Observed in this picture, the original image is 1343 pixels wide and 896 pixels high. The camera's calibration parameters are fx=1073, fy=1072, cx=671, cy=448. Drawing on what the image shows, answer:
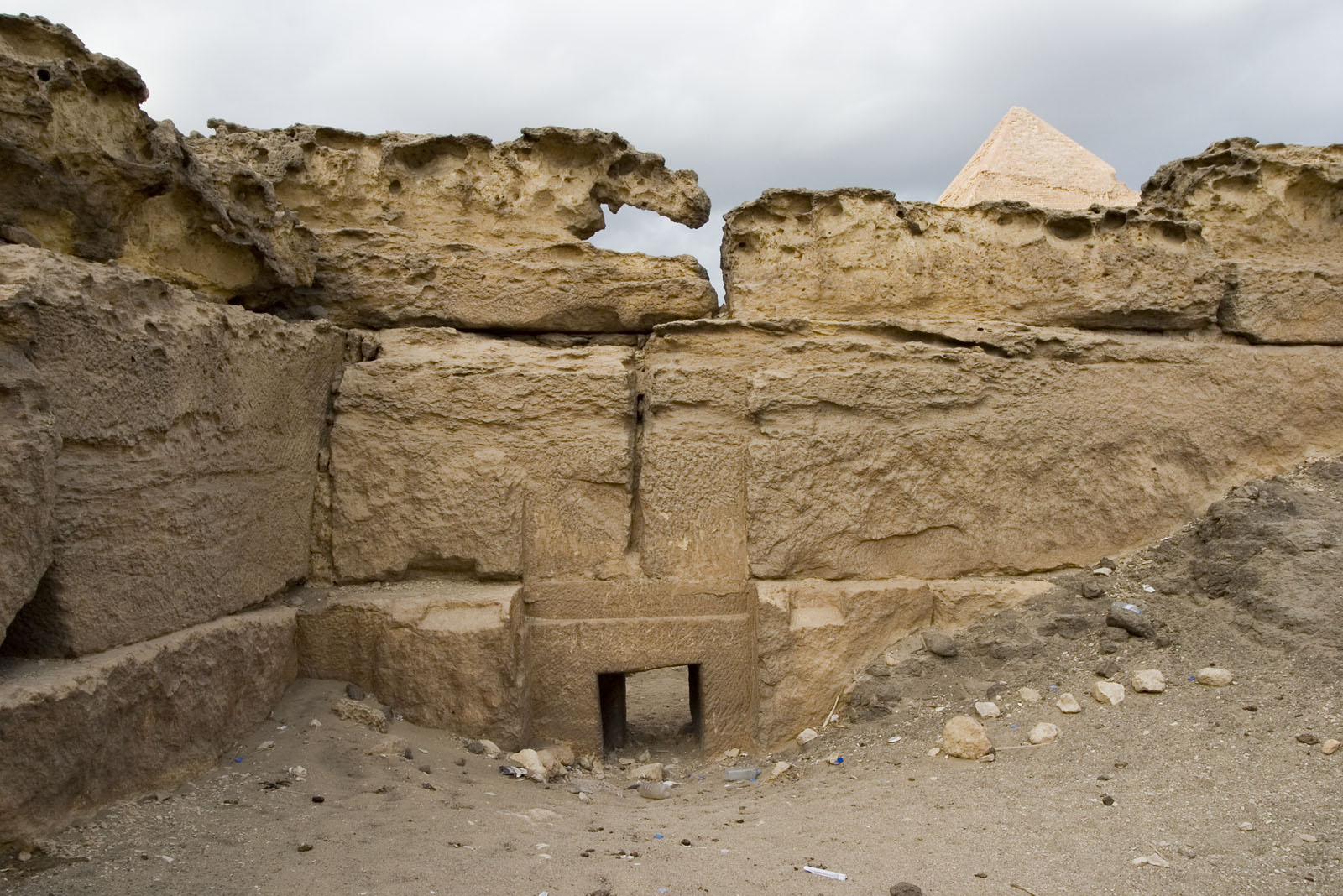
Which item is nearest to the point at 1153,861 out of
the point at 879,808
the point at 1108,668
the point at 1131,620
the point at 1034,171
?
the point at 879,808

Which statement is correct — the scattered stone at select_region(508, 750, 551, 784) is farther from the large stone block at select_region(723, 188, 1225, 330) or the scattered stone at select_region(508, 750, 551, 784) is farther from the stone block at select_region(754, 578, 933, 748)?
the large stone block at select_region(723, 188, 1225, 330)

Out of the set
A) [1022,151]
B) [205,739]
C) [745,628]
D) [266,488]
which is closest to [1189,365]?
[745,628]

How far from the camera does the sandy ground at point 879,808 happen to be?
2498 mm

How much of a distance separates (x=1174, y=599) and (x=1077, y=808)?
1331 mm

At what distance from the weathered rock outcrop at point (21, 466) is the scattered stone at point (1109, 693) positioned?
10.3ft

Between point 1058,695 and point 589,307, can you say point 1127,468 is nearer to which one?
point 1058,695

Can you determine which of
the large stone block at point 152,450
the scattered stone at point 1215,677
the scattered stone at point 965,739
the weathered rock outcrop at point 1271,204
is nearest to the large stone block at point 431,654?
the large stone block at point 152,450

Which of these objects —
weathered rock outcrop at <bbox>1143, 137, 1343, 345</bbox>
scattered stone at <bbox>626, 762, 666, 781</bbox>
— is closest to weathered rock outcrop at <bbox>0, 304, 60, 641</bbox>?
scattered stone at <bbox>626, 762, 666, 781</bbox>

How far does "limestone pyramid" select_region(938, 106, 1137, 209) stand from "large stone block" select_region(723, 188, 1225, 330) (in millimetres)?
6236

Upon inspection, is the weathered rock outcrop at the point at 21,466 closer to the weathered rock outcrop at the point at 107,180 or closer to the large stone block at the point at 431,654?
the weathered rock outcrop at the point at 107,180

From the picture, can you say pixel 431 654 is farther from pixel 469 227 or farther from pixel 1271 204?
pixel 1271 204

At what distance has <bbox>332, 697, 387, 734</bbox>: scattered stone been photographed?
360cm

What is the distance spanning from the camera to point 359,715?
3615 millimetres

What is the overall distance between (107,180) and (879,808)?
2.90 m
